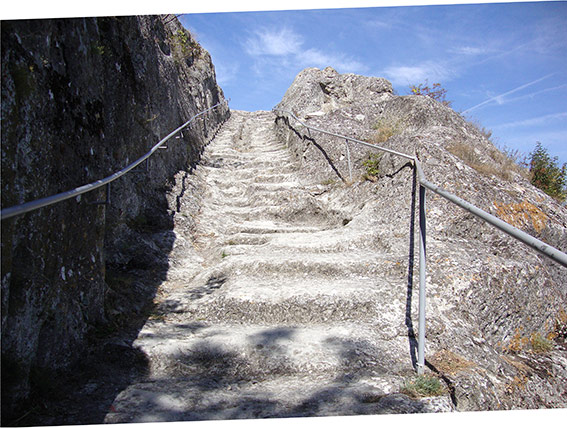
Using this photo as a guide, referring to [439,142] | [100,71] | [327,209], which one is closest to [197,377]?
[100,71]

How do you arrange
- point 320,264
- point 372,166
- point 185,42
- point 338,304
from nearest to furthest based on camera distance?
1. point 338,304
2. point 320,264
3. point 372,166
4. point 185,42

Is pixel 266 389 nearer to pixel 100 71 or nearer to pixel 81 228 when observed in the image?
pixel 81 228

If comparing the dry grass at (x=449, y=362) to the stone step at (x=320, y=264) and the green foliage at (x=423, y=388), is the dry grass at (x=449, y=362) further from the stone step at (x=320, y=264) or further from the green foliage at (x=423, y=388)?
the stone step at (x=320, y=264)

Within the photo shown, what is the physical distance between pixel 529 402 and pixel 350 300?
5.04 feet

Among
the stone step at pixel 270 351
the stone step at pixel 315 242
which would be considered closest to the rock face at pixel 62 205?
the stone step at pixel 270 351

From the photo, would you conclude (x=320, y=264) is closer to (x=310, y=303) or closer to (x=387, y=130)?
(x=310, y=303)

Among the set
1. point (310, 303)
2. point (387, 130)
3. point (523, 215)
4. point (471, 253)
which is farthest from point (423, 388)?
point (387, 130)

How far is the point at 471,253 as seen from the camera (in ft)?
12.7

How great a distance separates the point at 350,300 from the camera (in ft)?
11.2

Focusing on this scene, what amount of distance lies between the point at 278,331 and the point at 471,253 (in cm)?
227

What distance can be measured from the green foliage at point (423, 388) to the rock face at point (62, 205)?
226 cm

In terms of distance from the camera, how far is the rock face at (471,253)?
2.84 meters

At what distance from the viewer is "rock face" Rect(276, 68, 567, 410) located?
2.84 meters

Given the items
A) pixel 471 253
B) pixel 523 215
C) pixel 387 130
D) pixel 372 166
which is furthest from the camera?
pixel 387 130
